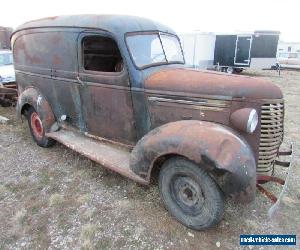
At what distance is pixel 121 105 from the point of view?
13.3 feet

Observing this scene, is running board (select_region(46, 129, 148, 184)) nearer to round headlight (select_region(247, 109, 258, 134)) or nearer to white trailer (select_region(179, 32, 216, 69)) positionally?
round headlight (select_region(247, 109, 258, 134))

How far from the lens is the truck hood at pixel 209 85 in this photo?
10.6ft

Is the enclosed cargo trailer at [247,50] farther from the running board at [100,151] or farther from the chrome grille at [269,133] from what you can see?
the chrome grille at [269,133]

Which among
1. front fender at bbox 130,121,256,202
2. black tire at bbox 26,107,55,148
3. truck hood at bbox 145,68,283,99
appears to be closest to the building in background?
black tire at bbox 26,107,55,148

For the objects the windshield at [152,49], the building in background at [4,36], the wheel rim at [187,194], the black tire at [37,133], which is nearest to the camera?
the wheel rim at [187,194]

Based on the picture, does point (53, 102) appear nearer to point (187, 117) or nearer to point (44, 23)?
point (44, 23)

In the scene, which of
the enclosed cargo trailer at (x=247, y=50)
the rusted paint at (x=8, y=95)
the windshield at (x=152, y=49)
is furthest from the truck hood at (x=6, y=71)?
the enclosed cargo trailer at (x=247, y=50)

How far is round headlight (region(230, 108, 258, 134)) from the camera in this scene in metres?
3.09

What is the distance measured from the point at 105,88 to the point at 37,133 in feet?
7.23

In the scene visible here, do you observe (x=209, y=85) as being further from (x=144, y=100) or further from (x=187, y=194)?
(x=187, y=194)

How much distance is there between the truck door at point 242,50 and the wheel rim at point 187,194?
15.4 metres

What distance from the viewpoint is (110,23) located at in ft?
12.9

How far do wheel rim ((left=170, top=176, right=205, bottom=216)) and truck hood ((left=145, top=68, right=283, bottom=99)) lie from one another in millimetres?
1031

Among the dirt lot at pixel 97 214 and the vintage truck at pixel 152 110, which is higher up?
the vintage truck at pixel 152 110
